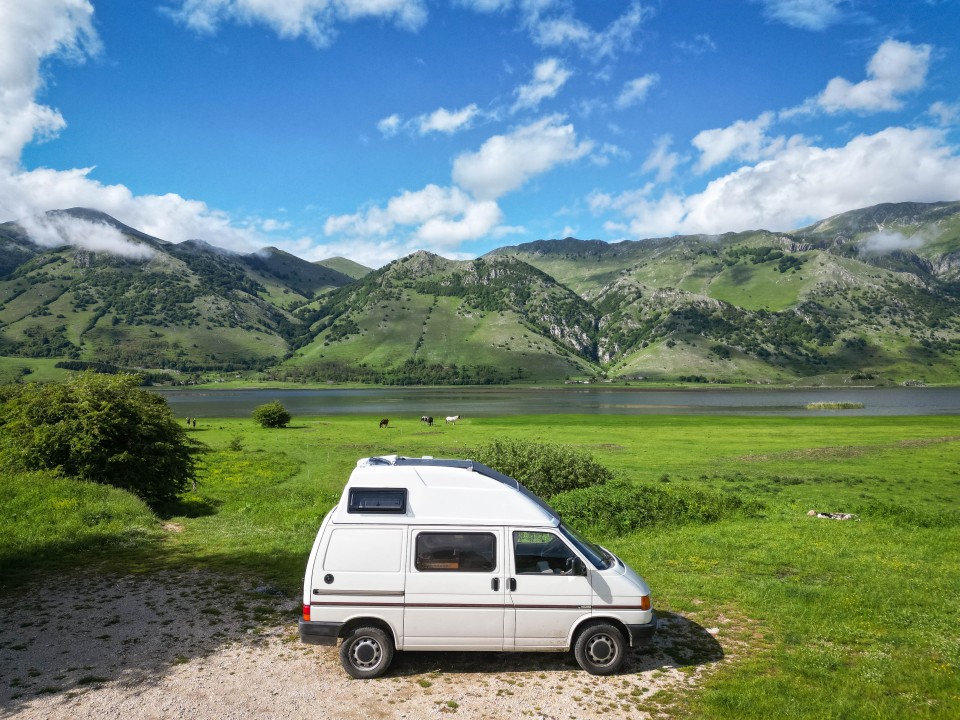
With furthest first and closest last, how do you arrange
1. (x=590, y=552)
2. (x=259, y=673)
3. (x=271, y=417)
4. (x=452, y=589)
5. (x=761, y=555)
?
(x=271, y=417) → (x=761, y=555) → (x=590, y=552) → (x=452, y=589) → (x=259, y=673)

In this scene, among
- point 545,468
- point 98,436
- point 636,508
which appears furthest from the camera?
point 545,468

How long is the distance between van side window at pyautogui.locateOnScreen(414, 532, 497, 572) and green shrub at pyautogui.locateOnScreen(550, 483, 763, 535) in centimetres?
1327

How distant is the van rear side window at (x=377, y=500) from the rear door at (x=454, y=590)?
579 mm

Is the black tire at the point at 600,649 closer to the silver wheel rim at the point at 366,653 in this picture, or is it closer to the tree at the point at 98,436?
the silver wheel rim at the point at 366,653

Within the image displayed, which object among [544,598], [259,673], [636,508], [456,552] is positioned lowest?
[636,508]

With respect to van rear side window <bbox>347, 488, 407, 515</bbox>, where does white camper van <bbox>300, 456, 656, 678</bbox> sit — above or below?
below

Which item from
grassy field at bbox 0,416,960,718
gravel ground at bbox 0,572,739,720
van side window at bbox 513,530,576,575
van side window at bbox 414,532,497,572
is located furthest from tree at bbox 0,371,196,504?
van side window at bbox 513,530,576,575

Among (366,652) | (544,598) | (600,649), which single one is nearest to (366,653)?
(366,652)

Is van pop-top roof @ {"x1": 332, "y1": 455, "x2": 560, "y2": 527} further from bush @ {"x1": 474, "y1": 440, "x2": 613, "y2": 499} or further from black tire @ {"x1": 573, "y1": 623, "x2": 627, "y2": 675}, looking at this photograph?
bush @ {"x1": 474, "y1": 440, "x2": 613, "y2": 499}

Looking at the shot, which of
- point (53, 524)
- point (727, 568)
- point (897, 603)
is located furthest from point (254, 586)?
point (897, 603)

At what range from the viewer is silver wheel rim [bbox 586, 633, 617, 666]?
33.3ft

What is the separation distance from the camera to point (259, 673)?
9922 millimetres

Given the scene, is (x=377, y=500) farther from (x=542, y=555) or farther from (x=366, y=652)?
(x=542, y=555)

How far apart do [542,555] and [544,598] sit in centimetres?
75
